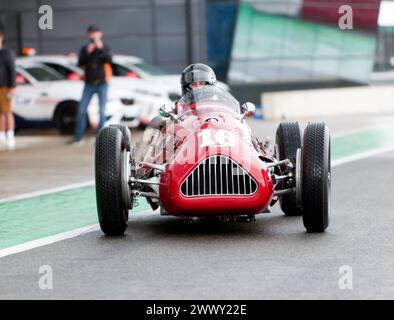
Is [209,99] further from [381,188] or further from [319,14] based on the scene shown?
[319,14]

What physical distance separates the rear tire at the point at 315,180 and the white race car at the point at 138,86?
45.3ft

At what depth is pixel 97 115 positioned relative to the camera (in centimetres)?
2320

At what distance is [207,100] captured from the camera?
1089cm

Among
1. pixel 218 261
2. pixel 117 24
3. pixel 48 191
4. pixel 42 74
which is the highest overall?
pixel 218 261

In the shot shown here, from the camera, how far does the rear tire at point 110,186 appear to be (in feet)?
32.2

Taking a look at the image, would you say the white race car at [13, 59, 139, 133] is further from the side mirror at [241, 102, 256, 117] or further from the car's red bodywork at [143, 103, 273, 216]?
the car's red bodywork at [143, 103, 273, 216]

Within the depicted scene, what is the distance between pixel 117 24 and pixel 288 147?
28.0 m

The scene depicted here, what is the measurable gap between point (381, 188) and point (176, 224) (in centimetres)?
349

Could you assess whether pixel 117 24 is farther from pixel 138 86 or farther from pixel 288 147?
pixel 288 147

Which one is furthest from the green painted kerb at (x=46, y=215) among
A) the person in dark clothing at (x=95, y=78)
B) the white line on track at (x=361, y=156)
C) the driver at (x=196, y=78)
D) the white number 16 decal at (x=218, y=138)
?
Answer: the person in dark clothing at (x=95, y=78)

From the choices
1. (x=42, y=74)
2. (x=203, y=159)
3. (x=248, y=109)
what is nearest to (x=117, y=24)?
(x=42, y=74)

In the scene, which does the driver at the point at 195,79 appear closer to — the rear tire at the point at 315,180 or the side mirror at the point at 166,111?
the side mirror at the point at 166,111

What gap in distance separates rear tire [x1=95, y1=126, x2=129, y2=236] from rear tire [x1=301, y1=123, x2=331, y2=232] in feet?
4.55
